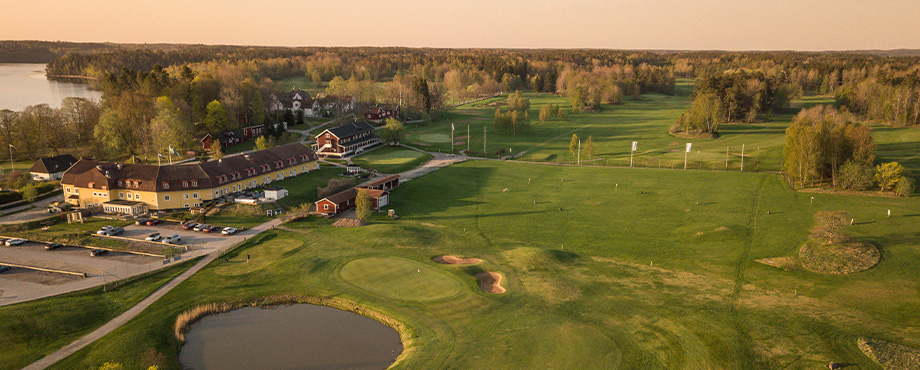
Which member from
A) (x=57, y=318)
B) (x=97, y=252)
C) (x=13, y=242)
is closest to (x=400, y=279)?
(x=57, y=318)

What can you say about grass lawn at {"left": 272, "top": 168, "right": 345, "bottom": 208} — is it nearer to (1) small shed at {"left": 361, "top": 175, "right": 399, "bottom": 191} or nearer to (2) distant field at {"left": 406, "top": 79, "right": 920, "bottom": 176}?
(1) small shed at {"left": 361, "top": 175, "right": 399, "bottom": 191}

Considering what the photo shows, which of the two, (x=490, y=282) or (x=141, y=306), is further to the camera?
(x=490, y=282)

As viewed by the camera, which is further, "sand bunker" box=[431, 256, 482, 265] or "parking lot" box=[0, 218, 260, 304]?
"sand bunker" box=[431, 256, 482, 265]

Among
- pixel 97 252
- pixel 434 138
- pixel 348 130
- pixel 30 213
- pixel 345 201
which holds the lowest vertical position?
pixel 97 252

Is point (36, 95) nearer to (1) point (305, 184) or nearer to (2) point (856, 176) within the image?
(1) point (305, 184)

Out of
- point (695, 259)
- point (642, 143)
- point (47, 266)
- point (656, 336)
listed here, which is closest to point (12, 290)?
point (47, 266)

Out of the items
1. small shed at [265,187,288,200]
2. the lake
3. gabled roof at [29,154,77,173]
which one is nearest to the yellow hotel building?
small shed at [265,187,288,200]
